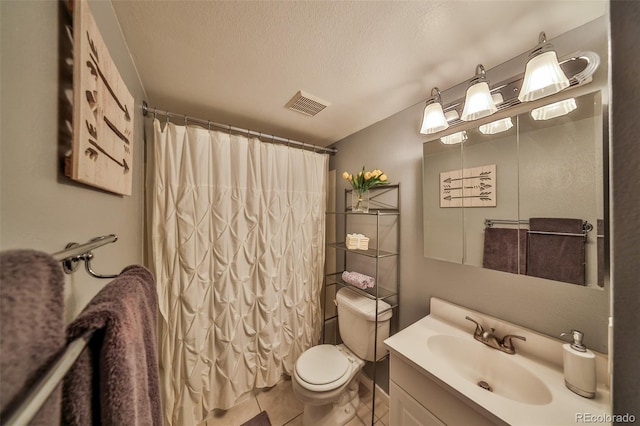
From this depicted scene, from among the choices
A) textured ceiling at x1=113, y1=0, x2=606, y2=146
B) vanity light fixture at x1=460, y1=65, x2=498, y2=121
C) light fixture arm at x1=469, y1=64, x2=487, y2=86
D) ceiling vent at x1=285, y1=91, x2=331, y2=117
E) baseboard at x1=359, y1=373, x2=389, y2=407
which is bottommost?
baseboard at x1=359, y1=373, x2=389, y2=407

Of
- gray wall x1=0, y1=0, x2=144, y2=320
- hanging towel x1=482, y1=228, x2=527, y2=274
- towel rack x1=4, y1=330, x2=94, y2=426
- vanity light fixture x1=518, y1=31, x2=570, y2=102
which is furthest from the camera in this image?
hanging towel x1=482, y1=228, x2=527, y2=274

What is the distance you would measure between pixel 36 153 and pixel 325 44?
1.01m

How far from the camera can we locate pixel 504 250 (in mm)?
986

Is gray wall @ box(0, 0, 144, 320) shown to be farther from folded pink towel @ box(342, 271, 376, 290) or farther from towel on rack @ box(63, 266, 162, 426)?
folded pink towel @ box(342, 271, 376, 290)

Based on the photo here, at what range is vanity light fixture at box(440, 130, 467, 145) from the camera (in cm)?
113

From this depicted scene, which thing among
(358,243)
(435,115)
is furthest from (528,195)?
(358,243)

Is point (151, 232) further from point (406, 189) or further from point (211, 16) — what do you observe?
point (406, 189)

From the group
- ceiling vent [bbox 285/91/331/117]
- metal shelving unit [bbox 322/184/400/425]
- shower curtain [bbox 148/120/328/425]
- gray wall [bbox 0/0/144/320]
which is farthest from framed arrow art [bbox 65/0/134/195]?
metal shelving unit [bbox 322/184/400/425]

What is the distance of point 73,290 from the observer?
509mm

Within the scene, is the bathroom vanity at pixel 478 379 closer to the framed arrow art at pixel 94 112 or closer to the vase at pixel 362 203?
the vase at pixel 362 203

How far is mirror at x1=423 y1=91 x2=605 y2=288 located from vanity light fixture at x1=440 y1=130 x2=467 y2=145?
19 mm

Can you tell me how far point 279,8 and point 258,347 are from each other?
77.8 inches

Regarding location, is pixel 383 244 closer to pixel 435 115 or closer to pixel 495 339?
pixel 495 339

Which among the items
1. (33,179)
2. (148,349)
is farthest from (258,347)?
(33,179)
